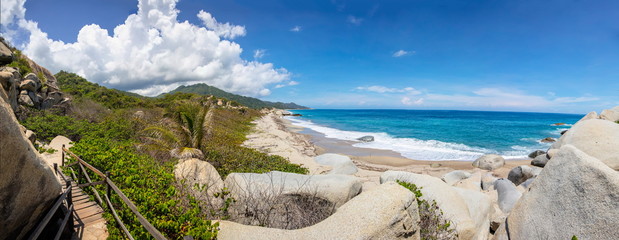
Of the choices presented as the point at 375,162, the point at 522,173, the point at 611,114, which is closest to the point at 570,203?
the point at 522,173

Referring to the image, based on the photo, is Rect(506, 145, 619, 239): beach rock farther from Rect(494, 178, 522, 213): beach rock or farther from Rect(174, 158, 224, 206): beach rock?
Rect(174, 158, 224, 206): beach rock

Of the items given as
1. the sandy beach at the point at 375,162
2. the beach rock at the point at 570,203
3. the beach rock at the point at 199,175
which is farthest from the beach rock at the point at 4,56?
the beach rock at the point at 570,203

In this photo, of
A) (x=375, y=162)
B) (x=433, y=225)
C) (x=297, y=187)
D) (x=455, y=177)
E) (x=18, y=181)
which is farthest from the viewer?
(x=375, y=162)

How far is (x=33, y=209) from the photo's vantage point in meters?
3.54

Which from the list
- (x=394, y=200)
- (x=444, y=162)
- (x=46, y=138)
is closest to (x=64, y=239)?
(x=394, y=200)

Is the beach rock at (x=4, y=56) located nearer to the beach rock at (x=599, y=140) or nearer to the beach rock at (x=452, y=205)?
the beach rock at (x=452, y=205)

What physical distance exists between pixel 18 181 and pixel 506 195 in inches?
471

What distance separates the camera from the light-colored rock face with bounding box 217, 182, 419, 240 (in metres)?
3.83

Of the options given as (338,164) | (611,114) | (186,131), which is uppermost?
(611,114)

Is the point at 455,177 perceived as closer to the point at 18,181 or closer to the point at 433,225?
the point at 433,225

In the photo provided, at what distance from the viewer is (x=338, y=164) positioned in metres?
14.0

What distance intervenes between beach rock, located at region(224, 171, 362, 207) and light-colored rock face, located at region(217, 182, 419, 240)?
1.51m

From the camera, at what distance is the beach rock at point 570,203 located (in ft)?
13.4

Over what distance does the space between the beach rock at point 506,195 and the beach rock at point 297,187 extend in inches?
209
